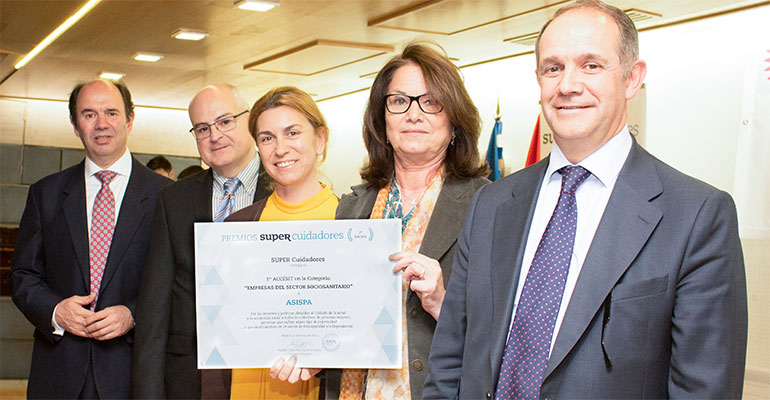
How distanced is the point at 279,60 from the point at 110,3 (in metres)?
2.67

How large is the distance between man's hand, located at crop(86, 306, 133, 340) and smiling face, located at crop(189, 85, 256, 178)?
2.24 feet

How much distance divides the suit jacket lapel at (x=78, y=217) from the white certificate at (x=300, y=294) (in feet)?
3.67

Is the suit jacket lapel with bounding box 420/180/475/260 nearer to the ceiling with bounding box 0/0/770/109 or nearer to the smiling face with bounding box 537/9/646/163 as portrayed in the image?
Answer: the smiling face with bounding box 537/9/646/163

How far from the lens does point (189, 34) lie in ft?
24.7

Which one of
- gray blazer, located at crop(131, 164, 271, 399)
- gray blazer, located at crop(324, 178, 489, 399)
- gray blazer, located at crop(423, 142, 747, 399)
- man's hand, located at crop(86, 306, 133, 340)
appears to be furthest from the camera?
man's hand, located at crop(86, 306, 133, 340)

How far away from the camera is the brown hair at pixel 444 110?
2.35 m

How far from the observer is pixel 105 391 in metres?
3.14

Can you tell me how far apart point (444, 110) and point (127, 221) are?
5.01 ft

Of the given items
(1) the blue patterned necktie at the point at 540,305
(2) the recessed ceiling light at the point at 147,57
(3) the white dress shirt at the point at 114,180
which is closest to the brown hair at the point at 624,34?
(1) the blue patterned necktie at the point at 540,305

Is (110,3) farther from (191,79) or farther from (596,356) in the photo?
(596,356)

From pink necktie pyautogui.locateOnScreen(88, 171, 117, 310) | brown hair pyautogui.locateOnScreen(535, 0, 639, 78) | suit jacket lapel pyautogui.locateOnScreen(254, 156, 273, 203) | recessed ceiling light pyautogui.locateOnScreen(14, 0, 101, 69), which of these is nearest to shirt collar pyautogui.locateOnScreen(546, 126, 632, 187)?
brown hair pyautogui.locateOnScreen(535, 0, 639, 78)

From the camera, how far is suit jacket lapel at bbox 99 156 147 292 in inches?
125


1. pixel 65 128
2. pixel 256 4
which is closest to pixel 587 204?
pixel 256 4

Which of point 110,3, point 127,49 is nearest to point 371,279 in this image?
point 110,3
